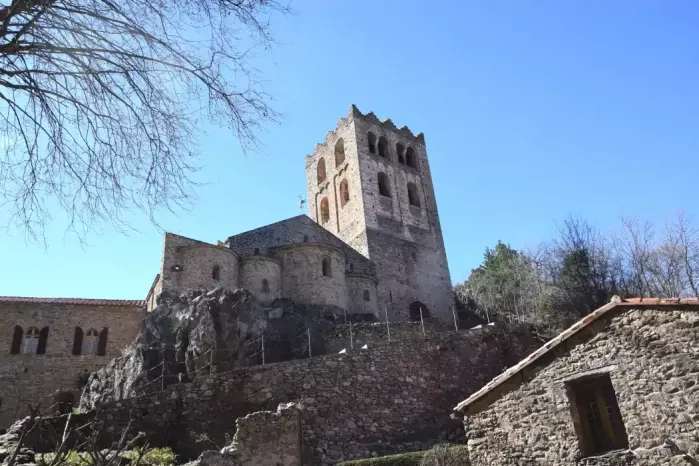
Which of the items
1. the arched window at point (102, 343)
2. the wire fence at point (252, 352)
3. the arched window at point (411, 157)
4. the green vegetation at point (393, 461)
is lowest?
the green vegetation at point (393, 461)

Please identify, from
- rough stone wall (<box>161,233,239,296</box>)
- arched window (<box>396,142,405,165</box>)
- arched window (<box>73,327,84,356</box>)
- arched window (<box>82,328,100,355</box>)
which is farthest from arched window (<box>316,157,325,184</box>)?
arched window (<box>73,327,84,356</box>)

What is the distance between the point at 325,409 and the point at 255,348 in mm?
5810

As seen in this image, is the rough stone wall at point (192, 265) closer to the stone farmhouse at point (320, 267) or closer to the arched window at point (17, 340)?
the stone farmhouse at point (320, 267)

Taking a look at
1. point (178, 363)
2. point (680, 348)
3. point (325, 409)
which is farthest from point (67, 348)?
point (680, 348)

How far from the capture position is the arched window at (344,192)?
40812 millimetres

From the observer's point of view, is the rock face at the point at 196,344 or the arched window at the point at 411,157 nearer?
the rock face at the point at 196,344

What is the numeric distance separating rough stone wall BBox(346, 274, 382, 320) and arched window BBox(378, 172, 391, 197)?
364 inches

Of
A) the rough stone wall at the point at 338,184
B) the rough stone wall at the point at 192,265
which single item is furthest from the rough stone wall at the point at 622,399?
the rough stone wall at the point at 338,184

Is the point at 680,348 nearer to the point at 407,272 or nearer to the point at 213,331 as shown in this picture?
the point at 213,331

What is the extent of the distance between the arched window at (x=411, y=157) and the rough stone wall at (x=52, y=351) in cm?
2446

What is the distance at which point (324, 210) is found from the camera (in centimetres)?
4381

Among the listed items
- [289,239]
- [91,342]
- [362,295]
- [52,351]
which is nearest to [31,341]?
[52,351]

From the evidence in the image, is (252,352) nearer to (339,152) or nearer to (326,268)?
(326,268)

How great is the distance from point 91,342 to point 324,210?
21.2 m
